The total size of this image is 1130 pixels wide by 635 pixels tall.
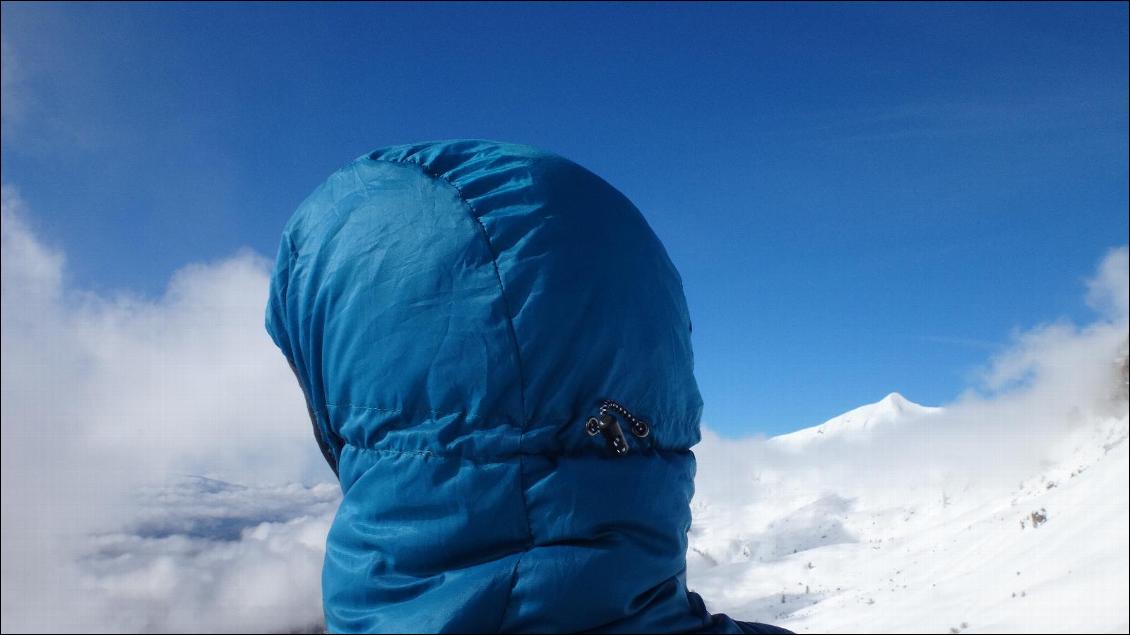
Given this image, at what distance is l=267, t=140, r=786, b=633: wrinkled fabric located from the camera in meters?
0.98

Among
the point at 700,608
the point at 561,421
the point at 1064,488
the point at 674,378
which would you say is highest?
the point at 1064,488

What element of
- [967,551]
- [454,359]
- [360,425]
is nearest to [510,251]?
[454,359]

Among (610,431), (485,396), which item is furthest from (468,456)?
(610,431)

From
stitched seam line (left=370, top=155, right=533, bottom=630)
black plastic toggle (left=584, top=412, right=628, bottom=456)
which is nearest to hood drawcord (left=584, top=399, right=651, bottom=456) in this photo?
black plastic toggle (left=584, top=412, right=628, bottom=456)

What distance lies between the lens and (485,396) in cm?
100

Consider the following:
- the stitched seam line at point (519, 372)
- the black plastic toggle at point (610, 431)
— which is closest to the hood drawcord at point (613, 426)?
the black plastic toggle at point (610, 431)

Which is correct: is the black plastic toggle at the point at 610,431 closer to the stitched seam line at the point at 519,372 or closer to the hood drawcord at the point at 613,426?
the hood drawcord at the point at 613,426

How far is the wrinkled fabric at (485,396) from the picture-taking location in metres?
0.98

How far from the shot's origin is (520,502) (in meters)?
0.99

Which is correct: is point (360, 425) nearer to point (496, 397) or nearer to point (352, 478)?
point (352, 478)

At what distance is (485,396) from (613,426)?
0.22 metres

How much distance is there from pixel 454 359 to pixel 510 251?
203 millimetres

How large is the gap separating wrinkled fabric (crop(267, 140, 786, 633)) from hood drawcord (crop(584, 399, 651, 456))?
0.05 feet

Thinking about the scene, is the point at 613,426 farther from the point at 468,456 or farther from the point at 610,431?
the point at 468,456
